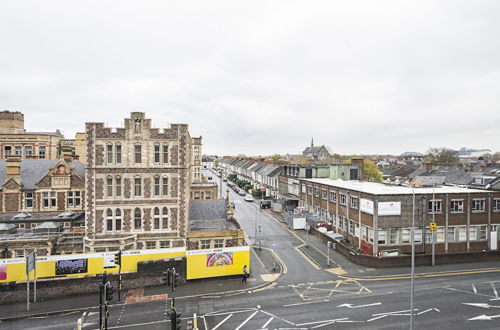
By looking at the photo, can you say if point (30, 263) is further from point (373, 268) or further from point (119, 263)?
point (373, 268)

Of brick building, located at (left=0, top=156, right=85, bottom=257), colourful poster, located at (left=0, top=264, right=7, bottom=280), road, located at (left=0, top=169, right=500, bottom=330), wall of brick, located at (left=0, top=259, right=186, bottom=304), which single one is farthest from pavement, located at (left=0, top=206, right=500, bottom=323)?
brick building, located at (left=0, top=156, right=85, bottom=257)

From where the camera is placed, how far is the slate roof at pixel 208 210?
39.2 m

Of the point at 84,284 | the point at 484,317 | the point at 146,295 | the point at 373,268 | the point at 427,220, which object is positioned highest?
the point at 427,220

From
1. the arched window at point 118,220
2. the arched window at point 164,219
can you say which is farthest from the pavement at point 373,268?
the arched window at point 118,220

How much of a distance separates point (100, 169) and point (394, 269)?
31975 millimetres

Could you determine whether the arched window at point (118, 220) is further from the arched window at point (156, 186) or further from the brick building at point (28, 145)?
the brick building at point (28, 145)

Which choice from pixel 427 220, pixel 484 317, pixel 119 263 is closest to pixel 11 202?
pixel 119 263

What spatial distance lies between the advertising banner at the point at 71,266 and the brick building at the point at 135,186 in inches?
150

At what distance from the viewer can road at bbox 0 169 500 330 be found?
20.4m

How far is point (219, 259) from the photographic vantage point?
2862 cm

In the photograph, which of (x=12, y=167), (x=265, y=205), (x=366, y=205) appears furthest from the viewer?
(x=265, y=205)

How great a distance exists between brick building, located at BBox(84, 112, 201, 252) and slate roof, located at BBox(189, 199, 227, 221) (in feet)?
22.7

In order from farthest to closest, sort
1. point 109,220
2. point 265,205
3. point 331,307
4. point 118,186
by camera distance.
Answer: point 265,205
point 118,186
point 109,220
point 331,307

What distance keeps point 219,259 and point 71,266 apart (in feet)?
41.9
